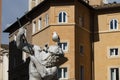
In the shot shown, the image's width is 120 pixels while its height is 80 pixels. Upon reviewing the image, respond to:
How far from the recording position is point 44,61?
7.53 meters

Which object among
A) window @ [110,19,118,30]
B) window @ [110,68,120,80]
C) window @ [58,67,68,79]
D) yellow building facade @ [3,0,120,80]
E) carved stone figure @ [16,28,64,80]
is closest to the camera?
carved stone figure @ [16,28,64,80]

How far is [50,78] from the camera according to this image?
7457 mm

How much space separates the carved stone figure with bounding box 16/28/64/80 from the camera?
744 cm

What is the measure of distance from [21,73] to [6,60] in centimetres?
2436

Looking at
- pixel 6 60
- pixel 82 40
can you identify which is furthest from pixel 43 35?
pixel 6 60

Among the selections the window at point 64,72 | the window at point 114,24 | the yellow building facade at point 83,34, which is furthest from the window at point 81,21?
the window at point 64,72

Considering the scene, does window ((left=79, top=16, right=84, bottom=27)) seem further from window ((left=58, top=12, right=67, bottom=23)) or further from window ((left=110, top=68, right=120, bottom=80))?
window ((left=110, top=68, right=120, bottom=80))

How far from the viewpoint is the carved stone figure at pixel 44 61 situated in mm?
7438

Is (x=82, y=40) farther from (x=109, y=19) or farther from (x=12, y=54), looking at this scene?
(x=12, y=54)

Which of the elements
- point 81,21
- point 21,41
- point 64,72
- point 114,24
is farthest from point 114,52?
point 21,41

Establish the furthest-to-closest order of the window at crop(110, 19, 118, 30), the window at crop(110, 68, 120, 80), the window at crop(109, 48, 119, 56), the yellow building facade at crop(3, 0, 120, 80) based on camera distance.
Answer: the window at crop(110, 19, 118, 30) → the window at crop(109, 48, 119, 56) → the window at crop(110, 68, 120, 80) → the yellow building facade at crop(3, 0, 120, 80)

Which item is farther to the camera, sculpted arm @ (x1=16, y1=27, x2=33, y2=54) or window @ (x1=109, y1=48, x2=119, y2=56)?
window @ (x1=109, y1=48, x2=119, y2=56)

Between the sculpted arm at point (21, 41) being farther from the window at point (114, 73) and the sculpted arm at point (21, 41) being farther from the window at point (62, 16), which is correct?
the window at point (114, 73)

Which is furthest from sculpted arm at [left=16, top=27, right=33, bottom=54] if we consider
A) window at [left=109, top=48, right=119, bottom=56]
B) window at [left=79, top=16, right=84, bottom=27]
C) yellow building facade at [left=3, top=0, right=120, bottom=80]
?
window at [left=79, top=16, right=84, bottom=27]
